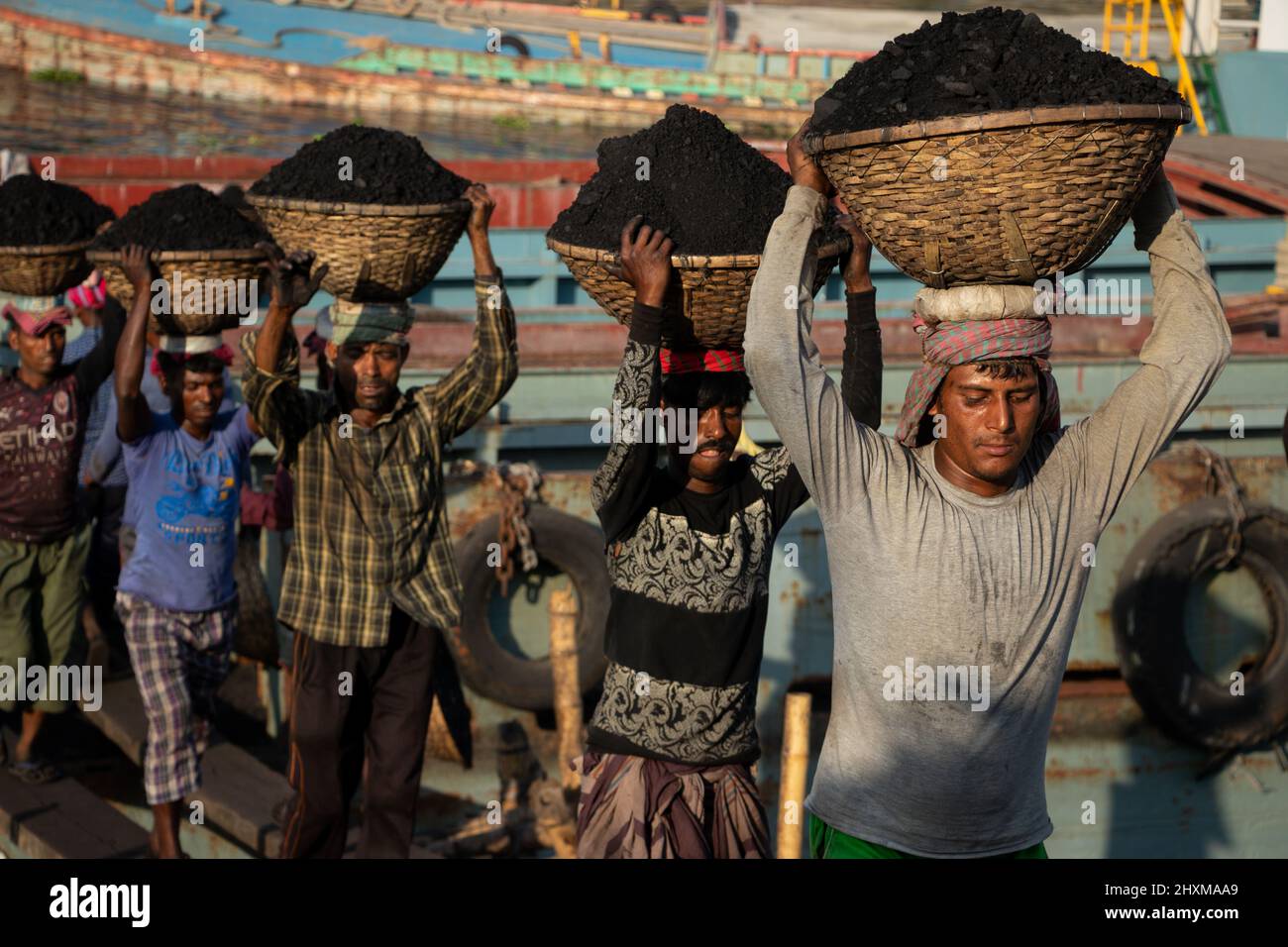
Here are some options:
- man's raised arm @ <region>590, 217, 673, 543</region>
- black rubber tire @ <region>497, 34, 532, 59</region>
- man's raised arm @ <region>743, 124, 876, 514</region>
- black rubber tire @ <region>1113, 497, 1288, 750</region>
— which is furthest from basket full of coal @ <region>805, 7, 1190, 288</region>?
black rubber tire @ <region>497, 34, 532, 59</region>

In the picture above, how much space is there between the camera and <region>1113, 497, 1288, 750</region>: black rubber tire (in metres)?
6.83

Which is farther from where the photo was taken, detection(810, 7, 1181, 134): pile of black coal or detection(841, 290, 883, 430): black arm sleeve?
detection(841, 290, 883, 430): black arm sleeve

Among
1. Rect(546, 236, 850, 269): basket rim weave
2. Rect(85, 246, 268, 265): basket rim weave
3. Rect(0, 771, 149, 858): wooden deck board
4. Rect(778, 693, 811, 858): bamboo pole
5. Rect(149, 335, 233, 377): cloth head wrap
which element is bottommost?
Rect(0, 771, 149, 858): wooden deck board

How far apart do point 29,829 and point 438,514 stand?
7.62 feet

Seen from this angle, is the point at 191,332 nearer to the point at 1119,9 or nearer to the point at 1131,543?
the point at 1131,543

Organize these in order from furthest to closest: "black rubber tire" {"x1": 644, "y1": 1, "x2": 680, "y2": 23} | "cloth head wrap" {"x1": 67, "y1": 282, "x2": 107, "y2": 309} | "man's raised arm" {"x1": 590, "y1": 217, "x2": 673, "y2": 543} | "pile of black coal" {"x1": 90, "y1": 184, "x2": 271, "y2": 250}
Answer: "black rubber tire" {"x1": 644, "y1": 1, "x2": 680, "y2": 23}, "cloth head wrap" {"x1": 67, "y1": 282, "x2": 107, "y2": 309}, "pile of black coal" {"x1": 90, "y1": 184, "x2": 271, "y2": 250}, "man's raised arm" {"x1": 590, "y1": 217, "x2": 673, "y2": 543}

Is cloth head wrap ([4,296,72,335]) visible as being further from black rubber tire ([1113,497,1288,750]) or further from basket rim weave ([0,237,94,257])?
black rubber tire ([1113,497,1288,750])

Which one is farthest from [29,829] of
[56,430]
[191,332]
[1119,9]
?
[1119,9]

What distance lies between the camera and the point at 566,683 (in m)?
5.95

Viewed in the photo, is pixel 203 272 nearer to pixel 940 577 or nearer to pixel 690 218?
pixel 690 218

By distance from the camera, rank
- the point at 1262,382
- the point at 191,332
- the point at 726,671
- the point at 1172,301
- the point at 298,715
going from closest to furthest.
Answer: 1. the point at 1172,301
2. the point at 726,671
3. the point at 298,715
4. the point at 191,332
5. the point at 1262,382

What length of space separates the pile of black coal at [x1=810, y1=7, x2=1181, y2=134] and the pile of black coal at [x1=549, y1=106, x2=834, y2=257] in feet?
2.32

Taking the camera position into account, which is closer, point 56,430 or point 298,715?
point 298,715

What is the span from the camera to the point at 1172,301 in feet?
9.44
